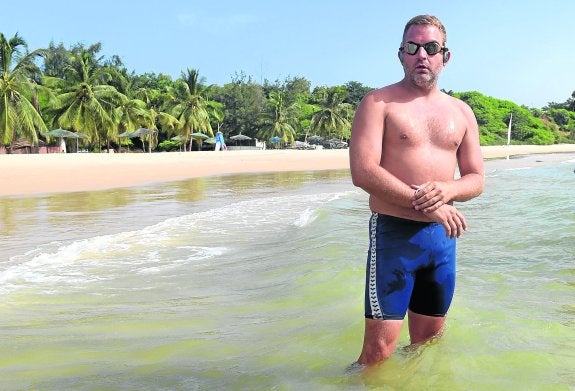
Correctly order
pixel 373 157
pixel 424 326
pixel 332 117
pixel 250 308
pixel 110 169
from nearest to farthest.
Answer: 1. pixel 373 157
2. pixel 424 326
3. pixel 250 308
4. pixel 110 169
5. pixel 332 117

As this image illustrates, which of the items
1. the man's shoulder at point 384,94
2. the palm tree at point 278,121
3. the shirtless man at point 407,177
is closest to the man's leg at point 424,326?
the shirtless man at point 407,177

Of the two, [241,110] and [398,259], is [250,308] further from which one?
[241,110]

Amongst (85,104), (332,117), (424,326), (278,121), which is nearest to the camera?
(424,326)

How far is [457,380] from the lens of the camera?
10.0 ft

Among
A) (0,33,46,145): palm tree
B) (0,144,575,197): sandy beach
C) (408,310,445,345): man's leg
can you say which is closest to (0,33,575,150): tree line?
(0,33,46,145): palm tree

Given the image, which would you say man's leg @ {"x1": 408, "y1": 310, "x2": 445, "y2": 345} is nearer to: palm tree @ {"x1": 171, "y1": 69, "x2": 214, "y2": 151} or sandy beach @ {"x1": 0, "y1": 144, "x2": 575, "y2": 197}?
sandy beach @ {"x1": 0, "y1": 144, "x2": 575, "y2": 197}

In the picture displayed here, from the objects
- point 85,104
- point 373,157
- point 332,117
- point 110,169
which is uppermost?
point 332,117

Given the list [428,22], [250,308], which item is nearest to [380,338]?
[428,22]

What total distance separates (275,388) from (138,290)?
2.89m

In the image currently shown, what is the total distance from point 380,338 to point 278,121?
66514 mm

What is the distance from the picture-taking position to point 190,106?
194 ft

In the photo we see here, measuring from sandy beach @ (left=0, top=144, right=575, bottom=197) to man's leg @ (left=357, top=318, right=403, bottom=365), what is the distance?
15.7m

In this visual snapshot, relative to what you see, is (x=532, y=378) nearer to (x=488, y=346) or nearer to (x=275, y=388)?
(x=488, y=346)

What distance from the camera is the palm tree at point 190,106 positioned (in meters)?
58.2
